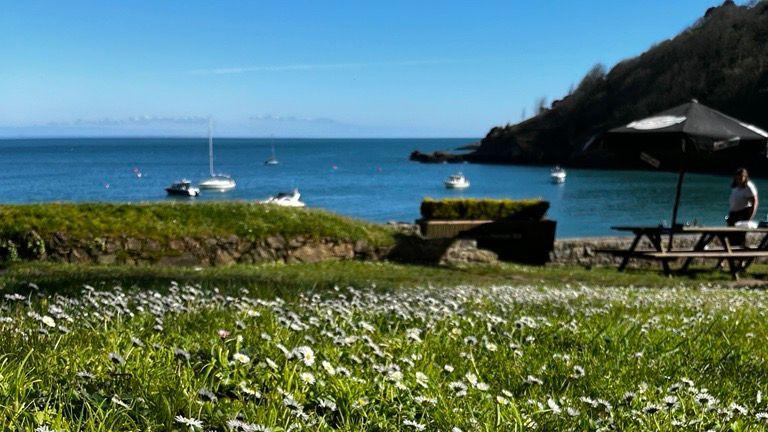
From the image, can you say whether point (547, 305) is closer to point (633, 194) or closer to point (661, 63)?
point (633, 194)

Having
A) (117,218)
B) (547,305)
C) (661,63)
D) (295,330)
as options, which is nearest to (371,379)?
(295,330)

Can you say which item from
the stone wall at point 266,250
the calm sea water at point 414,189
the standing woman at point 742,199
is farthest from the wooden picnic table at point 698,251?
the calm sea water at point 414,189

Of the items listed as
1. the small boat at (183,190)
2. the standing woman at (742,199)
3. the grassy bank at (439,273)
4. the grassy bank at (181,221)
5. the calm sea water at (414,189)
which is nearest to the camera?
the grassy bank at (439,273)

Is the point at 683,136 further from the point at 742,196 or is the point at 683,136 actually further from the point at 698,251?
the point at 742,196

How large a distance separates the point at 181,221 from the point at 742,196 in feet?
44.4

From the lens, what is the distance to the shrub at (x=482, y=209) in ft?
62.0

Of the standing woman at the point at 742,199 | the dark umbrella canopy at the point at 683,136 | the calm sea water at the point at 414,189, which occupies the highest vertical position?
the dark umbrella canopy at the point at 683,136

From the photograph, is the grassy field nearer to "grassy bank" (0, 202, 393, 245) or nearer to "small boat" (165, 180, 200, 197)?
"grassy bank" (0, 202, 393, 245)

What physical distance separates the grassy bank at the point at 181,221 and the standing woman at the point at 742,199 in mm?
8725

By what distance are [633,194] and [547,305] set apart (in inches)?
2788

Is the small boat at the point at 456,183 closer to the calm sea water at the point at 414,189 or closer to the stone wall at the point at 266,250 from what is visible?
the calm sea water at the point at 414,189

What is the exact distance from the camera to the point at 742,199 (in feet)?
59.1

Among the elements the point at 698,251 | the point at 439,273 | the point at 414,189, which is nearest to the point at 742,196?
the point at 698,251

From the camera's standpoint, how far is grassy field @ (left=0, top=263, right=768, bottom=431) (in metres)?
2.88
